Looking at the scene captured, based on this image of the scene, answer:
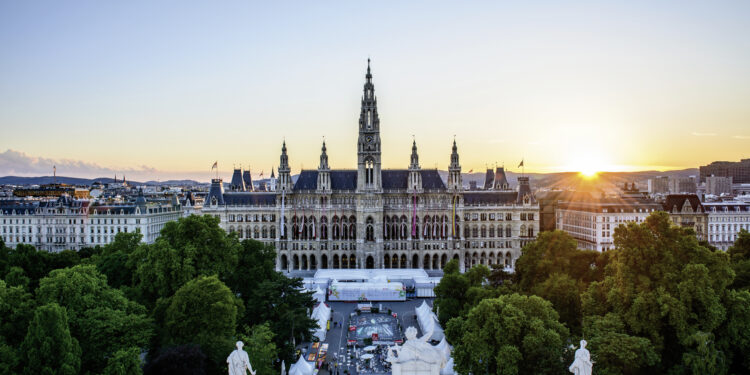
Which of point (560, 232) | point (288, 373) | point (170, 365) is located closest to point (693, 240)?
point (560, 232)

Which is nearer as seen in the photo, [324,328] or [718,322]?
[718,322]

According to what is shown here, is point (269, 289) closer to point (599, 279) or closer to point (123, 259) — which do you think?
point (123, 259)

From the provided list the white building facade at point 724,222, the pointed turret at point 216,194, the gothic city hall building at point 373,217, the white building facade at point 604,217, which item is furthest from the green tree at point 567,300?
the white building facade at point 724,222

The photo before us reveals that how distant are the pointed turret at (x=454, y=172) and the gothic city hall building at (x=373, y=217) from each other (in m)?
0.19

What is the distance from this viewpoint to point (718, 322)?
38.2 m

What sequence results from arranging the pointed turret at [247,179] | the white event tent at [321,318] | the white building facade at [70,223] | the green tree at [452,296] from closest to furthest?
the green tree at [452,296] < the white event tent at [321,318] < the white building facade at [70,223] < the pointed turret at [247,179]

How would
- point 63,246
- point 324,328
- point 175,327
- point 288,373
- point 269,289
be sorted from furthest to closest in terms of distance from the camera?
point 63,246, point 324,328, point 269,289, point 288,373, point 175,327

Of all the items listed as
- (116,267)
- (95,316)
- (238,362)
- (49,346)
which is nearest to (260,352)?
(238,362)

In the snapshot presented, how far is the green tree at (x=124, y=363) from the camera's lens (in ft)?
116

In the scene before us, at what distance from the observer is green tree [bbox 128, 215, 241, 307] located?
1986 inches

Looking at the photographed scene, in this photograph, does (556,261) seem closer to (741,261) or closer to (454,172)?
(741,261)

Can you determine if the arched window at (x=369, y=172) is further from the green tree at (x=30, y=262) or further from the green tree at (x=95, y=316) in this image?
the green tree at (x=95, y=316)

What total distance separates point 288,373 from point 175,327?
11256mm

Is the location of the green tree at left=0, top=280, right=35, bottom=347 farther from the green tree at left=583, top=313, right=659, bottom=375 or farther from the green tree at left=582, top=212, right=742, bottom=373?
the green tree at left=582, top=212, right=742, bottom=373
